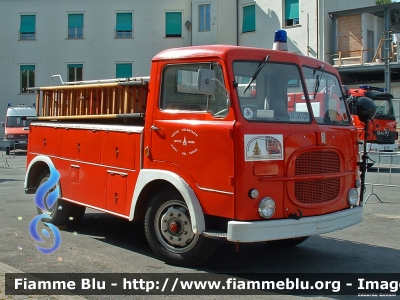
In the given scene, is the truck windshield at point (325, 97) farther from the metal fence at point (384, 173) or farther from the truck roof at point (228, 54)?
the metal fence at point (384, 173)

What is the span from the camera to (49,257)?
286 inches

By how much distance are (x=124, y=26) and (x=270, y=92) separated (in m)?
33.4

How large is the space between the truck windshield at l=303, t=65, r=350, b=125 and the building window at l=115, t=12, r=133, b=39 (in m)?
32.4

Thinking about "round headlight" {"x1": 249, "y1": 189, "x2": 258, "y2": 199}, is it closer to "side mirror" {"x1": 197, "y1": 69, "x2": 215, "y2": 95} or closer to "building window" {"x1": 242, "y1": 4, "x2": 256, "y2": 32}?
"side mirror" {"x1": 197, "y1": 69, "x2": 215, "y2": 95}

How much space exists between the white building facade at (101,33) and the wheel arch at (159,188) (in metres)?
30.1

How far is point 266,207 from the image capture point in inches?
242

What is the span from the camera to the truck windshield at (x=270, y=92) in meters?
6.46

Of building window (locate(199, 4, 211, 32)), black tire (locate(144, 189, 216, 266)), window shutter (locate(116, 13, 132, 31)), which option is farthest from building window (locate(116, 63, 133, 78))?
black tire (locate(144, 189, 216, 266))

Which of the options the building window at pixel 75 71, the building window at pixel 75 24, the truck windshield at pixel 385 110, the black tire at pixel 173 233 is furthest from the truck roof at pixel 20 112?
the black tire at pixel 173 233

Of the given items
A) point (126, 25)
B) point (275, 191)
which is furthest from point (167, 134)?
point (126, 25)

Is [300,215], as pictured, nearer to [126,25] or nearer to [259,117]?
[259,117]

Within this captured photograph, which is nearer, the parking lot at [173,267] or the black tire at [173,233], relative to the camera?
the black tire at [173,233]

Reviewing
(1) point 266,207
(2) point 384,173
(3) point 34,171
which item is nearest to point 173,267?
(1) point 266,207

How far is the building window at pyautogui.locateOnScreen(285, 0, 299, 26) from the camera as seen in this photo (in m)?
34.5
